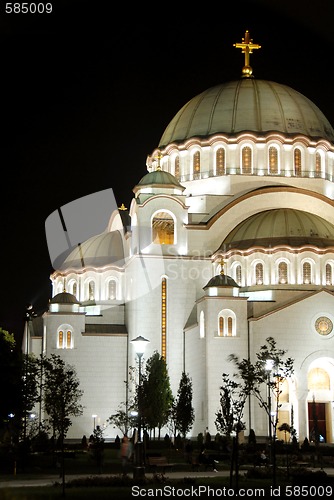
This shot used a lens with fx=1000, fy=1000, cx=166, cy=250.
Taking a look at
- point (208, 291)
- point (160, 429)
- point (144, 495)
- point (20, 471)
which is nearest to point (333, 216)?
point (208, 291)

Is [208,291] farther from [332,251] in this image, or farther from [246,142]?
[246,142]

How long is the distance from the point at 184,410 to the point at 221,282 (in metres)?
6.16

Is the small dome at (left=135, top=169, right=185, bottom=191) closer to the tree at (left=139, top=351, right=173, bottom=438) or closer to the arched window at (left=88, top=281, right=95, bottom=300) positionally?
the arched window at (left=88, top=281, right=95, bottom=300)

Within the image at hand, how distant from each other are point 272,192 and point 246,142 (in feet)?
10.7

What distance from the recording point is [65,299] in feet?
167

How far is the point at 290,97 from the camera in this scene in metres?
56.7

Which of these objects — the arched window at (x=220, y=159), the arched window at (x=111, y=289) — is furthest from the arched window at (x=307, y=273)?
the arched window at (x=111, y=289)

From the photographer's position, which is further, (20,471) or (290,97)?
(290,97)

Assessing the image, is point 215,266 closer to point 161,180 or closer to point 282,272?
point 282,272

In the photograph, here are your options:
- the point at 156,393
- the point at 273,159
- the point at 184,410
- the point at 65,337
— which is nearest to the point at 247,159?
the point at 273,159

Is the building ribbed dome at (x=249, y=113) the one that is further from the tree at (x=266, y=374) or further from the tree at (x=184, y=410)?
the tree at (x=184, y=410)

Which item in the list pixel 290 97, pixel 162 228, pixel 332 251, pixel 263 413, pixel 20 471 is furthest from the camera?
pixel 290 97

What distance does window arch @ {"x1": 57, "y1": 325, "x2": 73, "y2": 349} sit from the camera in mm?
49875

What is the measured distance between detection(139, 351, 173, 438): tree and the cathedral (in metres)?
1.33
